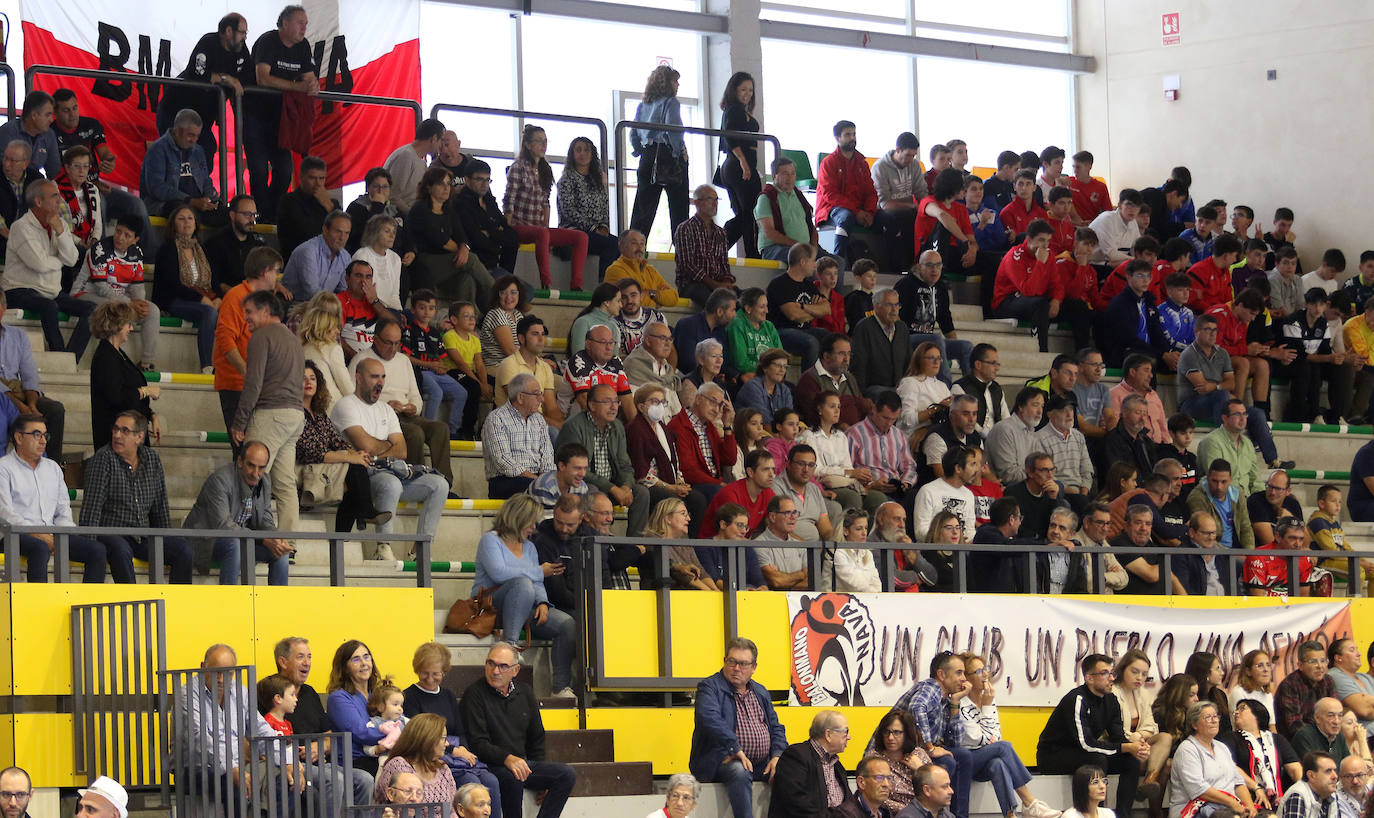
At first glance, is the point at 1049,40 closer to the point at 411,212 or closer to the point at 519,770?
the point at 411,212

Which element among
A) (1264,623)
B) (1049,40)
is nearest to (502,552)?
(1264,623)

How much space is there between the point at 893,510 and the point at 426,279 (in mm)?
3922

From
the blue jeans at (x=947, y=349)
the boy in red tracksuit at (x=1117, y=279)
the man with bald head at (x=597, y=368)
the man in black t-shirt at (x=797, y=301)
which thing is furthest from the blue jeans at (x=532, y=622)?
the boy in red tracksuit at (x=1117, y=279)

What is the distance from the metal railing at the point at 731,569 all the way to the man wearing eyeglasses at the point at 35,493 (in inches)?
90.4

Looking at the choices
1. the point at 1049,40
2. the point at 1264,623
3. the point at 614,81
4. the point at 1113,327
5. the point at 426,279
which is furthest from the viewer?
the point at 1049,40

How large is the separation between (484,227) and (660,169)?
2.42m

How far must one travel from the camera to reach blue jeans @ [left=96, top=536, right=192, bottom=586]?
9.01m

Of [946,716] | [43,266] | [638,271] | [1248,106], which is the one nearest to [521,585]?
[946,716]

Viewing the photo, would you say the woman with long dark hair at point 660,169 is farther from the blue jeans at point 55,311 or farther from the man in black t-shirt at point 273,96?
the blue jeans at point 55,311

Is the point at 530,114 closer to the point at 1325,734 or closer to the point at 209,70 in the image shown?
the point at 209,70

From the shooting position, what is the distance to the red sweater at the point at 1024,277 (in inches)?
633

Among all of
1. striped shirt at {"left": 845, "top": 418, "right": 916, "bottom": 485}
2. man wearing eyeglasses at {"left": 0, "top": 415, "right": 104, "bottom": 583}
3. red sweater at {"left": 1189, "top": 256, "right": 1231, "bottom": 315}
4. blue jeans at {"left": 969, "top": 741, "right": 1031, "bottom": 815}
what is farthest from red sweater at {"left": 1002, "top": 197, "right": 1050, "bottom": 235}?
man wearing eyeglasses at {"left": 0, "top": 415, "right": 104, "bottom": 583}

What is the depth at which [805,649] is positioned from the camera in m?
10.3

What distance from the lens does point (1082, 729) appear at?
10.5 metres
